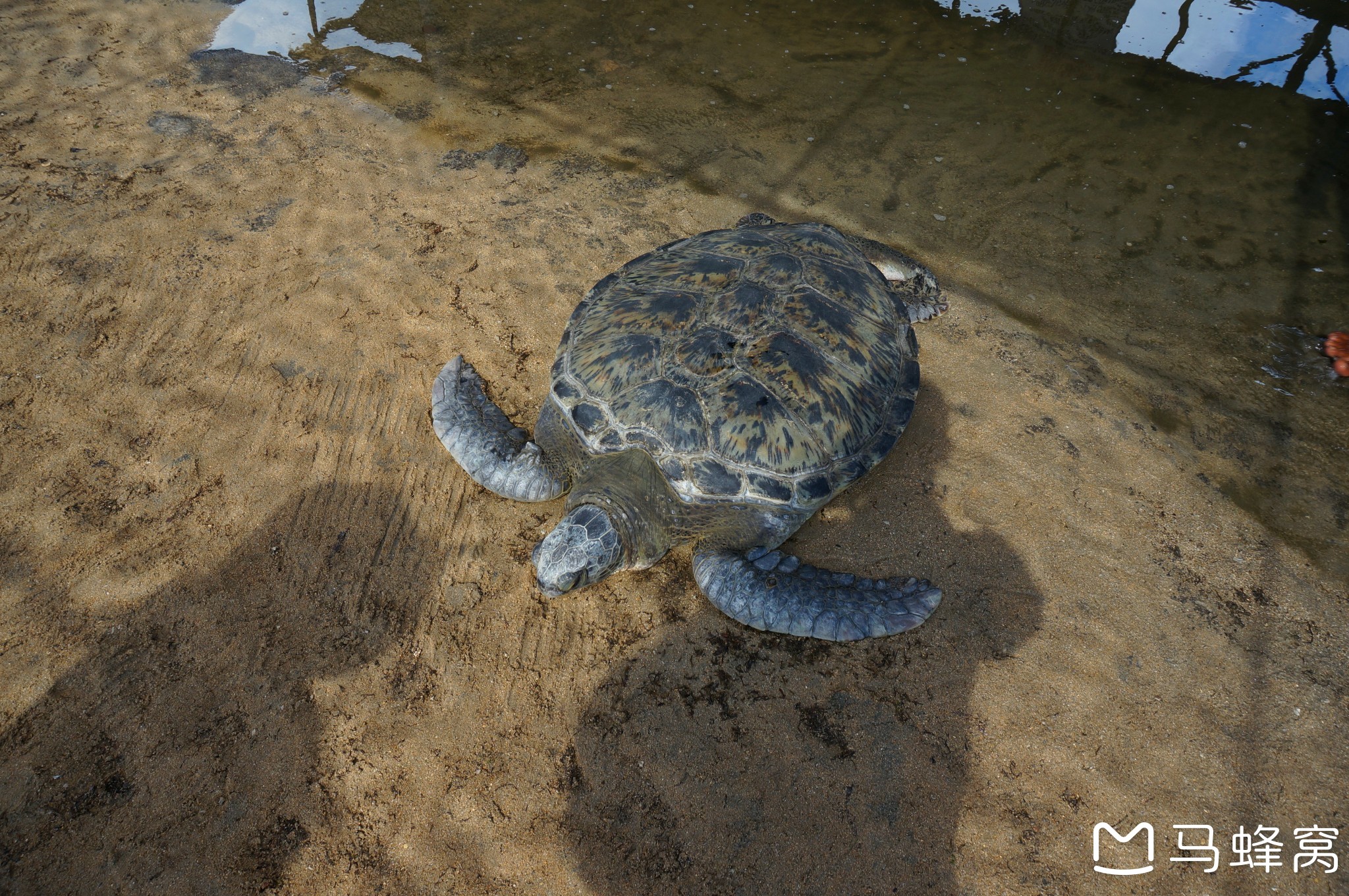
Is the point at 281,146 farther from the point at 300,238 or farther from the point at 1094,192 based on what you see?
the point at 1094,192

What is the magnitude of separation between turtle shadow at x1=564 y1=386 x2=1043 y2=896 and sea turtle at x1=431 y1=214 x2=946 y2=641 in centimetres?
20

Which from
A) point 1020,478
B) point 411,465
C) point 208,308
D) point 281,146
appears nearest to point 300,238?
point 208,308

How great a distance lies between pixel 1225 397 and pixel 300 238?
20.5ft

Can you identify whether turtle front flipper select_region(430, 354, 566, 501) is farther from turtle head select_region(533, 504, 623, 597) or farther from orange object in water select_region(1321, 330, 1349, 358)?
orange object in water select_region(1321, 330, 1349, 358)

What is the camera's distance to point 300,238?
15.0 feet

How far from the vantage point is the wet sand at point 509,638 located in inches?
96.0

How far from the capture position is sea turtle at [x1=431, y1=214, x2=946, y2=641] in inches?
117

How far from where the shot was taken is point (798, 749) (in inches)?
105

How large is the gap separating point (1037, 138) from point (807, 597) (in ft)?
18.2

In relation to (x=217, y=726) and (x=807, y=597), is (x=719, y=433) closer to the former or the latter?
(x=807, y=597)

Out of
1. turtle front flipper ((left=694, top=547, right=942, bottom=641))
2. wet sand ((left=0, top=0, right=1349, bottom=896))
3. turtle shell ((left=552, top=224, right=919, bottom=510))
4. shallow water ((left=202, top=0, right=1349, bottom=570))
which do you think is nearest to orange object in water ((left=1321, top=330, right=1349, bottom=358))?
shallow water ((left=202, top=0, right=1349, bottom=570))

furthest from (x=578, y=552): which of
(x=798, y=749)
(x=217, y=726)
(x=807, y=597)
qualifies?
(x=217, y=726)

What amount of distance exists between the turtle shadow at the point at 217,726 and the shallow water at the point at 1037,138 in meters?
3.97

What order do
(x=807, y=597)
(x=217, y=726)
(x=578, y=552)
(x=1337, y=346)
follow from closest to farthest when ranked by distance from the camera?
(x=217, y=726) < (x=578, y=552) < (x=807, y=597) < (x=1337, y=346)
